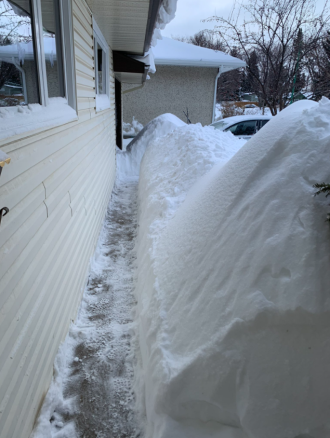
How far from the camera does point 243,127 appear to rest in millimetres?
10164

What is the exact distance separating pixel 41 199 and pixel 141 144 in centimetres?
856

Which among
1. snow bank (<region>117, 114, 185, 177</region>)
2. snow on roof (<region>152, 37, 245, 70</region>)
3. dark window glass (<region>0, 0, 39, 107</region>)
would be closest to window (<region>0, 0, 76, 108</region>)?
dark window glass (<region>0, 0, 39, 107</region>)

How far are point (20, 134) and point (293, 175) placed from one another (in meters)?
1.57

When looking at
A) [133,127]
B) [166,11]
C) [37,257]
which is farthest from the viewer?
[133,127]

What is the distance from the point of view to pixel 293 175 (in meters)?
1.92

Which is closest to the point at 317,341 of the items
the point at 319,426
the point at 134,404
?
the point at 319,426

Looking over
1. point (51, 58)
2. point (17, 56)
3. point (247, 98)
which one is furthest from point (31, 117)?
point (247, 98)

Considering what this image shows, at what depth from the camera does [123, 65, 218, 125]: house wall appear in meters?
15.1

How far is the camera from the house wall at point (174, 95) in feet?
49.6

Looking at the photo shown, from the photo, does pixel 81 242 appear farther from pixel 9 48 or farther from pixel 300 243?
pixel 300 243

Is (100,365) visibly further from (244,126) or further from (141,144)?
(244,126)

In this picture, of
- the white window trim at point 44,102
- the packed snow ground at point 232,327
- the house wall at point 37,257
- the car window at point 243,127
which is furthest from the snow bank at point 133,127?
the packed snow ground at point 232,327

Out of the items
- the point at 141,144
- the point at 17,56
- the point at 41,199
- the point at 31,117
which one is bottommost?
the point at 141,144

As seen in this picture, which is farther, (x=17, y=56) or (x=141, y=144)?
(x=141, y=144)
